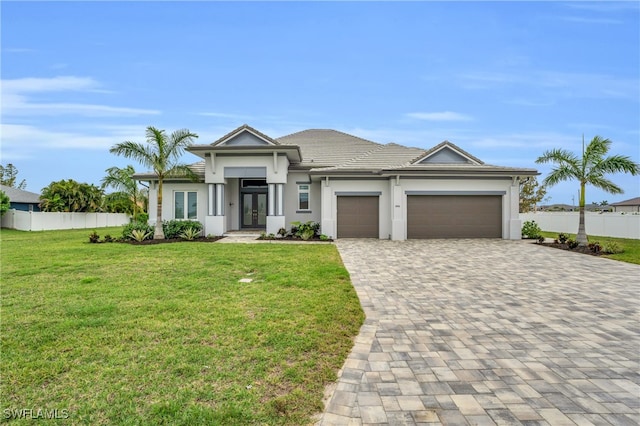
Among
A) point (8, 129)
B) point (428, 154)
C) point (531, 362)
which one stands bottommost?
point (531, 362)

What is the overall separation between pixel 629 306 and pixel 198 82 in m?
21.3

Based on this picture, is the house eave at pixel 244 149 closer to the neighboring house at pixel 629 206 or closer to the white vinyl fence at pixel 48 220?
the white vinyl fence at pixel 48 220

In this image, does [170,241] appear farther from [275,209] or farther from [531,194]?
[531,194]

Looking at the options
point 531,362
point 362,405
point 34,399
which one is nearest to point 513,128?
point 531,362

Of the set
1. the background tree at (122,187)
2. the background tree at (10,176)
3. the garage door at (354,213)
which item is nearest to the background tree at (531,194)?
the garage door at (354,213)

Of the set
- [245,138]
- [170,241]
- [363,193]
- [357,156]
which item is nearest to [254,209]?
[245,138]

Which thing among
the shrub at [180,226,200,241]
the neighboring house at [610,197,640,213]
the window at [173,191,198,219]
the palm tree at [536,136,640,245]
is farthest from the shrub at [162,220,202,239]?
the neighboring house at [610,197,640,213]

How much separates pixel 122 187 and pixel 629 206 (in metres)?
69.9

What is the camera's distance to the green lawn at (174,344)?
2.56 m

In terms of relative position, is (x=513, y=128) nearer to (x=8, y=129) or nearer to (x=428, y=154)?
(x=428, y=154)

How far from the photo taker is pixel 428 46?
49.9 feet

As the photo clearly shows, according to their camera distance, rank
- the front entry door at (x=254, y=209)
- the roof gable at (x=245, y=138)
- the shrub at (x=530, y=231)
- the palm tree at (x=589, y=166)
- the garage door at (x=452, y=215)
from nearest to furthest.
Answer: the palm tree at (x=589, y=166), the garage door at (x=452, y=215), the roof gable at (x=245, y=138), the shrub at (x=530, y=231), the front entry door at (x=254, y=209)

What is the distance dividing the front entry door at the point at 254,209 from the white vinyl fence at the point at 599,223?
16896 mm

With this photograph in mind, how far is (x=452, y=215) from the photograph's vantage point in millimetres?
15797
